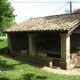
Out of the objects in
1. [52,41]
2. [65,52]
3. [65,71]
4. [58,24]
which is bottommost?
[65,71]

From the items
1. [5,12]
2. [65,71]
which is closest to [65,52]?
[65,71]

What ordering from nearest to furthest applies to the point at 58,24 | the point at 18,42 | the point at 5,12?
the point at 58,24 → the point at 18,42 → the point at 5,12

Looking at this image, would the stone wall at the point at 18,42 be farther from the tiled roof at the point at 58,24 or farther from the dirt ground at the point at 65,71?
the dirt ground at the point at 65,71

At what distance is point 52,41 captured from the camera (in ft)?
55.4

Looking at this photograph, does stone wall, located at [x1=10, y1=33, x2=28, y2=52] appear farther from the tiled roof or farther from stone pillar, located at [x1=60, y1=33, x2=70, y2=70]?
stone pillar, located at [x1=60, y1=33, x2=70, y2=70]

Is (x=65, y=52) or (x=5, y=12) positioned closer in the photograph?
(x=65, y=52)

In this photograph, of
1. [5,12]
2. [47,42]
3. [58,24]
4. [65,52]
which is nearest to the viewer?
[65,52]

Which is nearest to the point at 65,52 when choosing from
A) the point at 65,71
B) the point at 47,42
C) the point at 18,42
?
the point at 65,71

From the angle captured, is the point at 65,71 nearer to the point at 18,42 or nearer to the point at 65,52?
the point at 65,52

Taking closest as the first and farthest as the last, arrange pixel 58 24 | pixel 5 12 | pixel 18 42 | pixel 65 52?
pixel 65 52 → pixel 58 24 → pixel 18 42 → pixel 5 12

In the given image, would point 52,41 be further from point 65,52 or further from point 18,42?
point 65,52

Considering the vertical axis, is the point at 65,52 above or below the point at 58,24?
below

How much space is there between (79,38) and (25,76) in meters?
9.51

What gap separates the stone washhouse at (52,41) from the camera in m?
11.8
